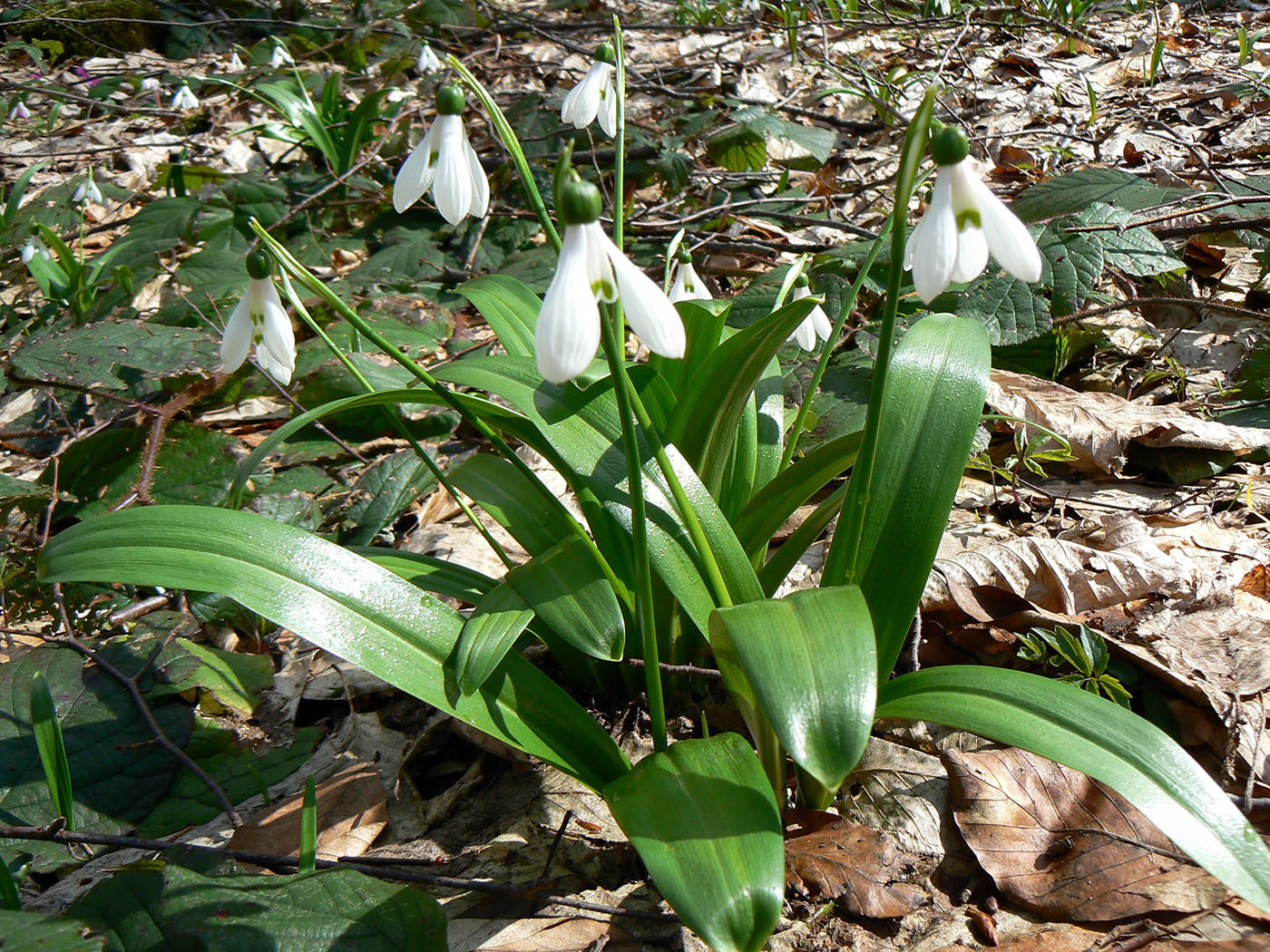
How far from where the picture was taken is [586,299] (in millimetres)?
912

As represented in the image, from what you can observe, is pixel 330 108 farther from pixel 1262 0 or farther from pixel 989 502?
pixel 1262 0

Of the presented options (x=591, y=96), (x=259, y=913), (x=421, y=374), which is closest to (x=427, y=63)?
(x=591, y=96)

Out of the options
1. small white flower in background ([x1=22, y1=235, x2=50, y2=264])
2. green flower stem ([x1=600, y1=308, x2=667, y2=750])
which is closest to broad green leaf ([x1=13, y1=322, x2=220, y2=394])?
small white flower in background ([x1=22, y1=235, x2=50, y2=264])

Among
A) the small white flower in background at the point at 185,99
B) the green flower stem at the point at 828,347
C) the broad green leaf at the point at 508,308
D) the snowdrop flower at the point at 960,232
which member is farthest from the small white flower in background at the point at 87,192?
the snowdrop flower at the point at 960,232

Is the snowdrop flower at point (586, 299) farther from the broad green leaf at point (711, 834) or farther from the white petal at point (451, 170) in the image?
the broad green leaf at point (711, 834)

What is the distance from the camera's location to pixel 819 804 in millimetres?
1390

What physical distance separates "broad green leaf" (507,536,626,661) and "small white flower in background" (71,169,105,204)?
12.9ft

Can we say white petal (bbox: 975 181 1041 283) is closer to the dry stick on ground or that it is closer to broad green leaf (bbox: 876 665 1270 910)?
broad green leaf (bbox: 876 665 1270 910)

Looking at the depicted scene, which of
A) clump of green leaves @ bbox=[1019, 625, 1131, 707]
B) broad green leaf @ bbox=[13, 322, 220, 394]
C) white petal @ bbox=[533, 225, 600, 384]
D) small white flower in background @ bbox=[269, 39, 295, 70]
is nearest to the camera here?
white petal @ bbox=[533, 225, 600, 384]

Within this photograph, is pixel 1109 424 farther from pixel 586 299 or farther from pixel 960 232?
pixel 586 299

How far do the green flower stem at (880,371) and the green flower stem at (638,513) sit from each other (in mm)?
314

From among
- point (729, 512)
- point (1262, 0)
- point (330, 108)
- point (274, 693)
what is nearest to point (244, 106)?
point (330, 108)

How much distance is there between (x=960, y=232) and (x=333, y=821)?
55.7 inches

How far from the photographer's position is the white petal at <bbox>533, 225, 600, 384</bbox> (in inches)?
34.7
